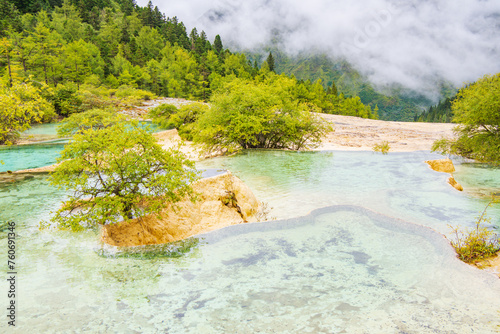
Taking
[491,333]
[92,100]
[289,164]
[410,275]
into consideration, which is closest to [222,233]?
[410,275]

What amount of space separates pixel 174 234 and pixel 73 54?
59.3m

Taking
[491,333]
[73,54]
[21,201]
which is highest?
[73,54]

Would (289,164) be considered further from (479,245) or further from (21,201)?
(21,201)

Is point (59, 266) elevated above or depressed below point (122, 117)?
below

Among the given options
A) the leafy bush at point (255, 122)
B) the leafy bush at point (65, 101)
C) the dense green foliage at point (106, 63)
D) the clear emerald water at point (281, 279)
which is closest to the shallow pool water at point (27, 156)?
the dense green foliage at point (106, 63)

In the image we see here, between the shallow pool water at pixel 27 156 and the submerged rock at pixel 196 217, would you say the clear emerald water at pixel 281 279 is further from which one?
the shallow pool water at pixel 27 156

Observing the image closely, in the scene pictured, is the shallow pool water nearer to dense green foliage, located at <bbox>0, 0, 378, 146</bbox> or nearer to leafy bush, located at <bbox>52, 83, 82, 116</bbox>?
dense green foliage, located at <bbox>0, 0, 378, 146</bbox>

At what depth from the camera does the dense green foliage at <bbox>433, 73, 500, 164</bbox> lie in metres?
14.0

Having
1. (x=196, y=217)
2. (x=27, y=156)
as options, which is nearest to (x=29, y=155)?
(x=27, y=156)

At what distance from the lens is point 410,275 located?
556cm

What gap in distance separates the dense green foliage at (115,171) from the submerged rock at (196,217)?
14.3 inches

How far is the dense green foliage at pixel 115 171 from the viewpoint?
6.47m

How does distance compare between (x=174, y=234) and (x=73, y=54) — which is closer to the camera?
(x=174, y=234)

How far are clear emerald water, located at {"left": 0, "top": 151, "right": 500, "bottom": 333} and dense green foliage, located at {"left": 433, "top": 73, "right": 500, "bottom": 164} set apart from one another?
7271 millimetres
